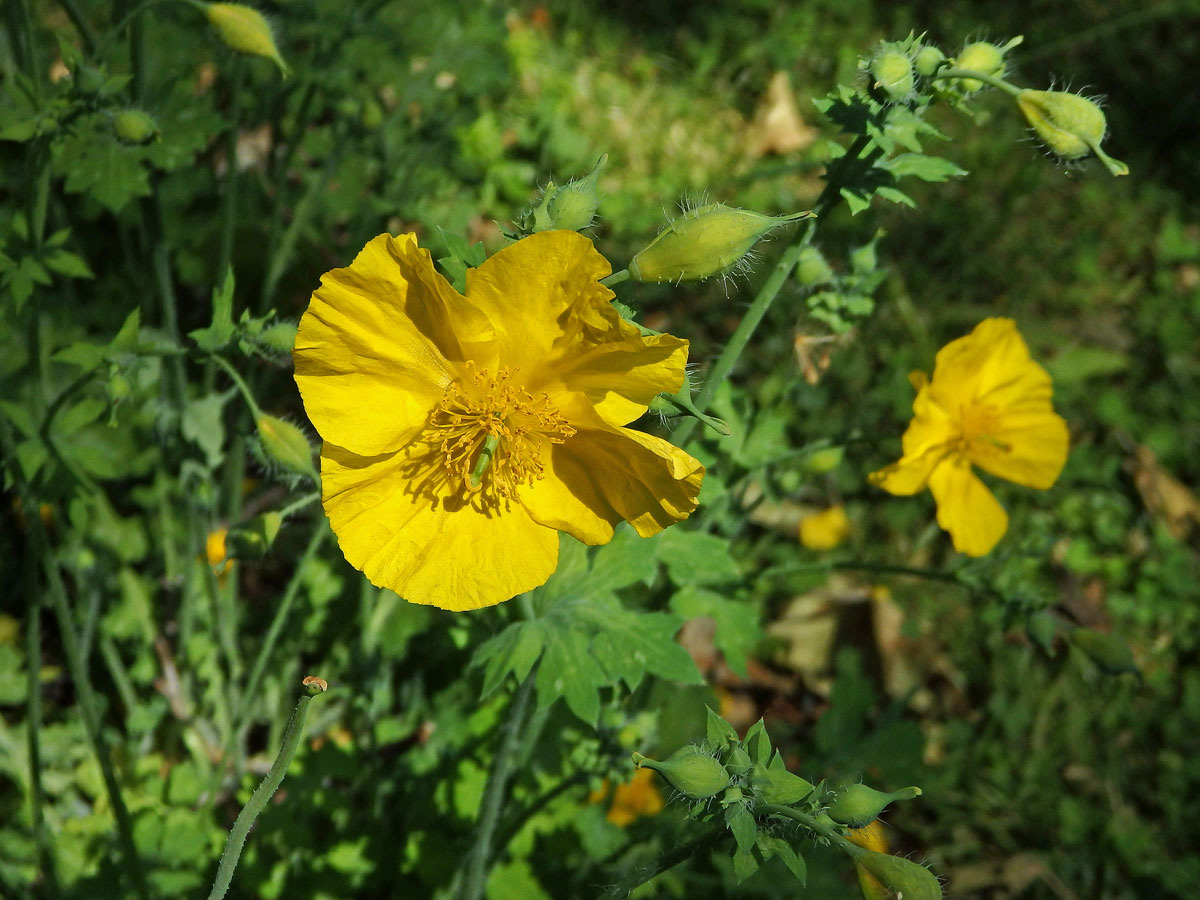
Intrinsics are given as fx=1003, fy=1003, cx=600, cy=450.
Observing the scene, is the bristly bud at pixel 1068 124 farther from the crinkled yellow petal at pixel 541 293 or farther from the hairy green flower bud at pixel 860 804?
the hairy green flower bud at pixel 860 804

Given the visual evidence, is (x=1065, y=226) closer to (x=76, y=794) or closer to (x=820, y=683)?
(x=820, y=683)

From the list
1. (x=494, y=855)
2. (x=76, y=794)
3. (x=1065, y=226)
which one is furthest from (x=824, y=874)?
(x=1065, y=226)

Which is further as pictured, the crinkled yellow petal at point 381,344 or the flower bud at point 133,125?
the flower bud at point 133,125

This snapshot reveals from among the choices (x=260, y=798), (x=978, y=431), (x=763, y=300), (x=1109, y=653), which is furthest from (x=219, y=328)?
(x=1109, y=653)

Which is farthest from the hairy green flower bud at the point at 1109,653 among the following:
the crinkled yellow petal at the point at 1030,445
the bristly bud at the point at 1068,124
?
the bristly bud at the point at 1068,124

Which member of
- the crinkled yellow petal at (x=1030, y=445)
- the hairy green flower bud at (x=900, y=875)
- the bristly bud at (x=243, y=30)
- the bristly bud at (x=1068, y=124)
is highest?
the bristly bud at (x=243, y=30)

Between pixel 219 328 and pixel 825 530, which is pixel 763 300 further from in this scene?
pixel 825 530

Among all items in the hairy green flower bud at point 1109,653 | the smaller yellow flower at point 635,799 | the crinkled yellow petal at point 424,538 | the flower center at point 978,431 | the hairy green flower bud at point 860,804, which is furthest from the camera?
the smaller yellow flower at point 635,799

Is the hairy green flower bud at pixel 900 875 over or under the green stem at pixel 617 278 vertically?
under
